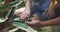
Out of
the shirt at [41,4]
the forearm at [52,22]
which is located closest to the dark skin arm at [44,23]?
the forearm at [52,22]

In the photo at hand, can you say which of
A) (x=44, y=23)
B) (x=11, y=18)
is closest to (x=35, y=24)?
(x=44, y=23)

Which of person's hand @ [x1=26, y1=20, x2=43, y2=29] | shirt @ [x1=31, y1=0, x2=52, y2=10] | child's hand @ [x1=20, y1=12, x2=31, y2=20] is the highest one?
shirt @ [x1=31, y1=0, x2=52, y2=10]

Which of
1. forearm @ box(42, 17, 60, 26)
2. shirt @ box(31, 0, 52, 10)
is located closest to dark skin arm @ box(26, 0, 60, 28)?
forearm @ box(42, 17, 60, 26)

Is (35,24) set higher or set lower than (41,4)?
lower

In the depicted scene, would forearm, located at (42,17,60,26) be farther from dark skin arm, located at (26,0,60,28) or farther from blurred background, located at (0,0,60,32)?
blurred background, located at (0,0,60,32)

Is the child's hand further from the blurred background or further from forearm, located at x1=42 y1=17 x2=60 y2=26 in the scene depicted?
forearm, located at x1=42 y1=17 x2=60 y2=26

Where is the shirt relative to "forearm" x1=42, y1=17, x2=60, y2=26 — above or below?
above

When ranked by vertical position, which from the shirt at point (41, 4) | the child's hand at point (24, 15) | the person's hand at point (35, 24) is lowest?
the person's hand at point (35, 24)

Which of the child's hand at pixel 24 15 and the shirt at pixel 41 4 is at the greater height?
the shirt at pixel 41 4

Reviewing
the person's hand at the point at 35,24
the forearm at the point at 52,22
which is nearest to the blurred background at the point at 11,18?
the person's hand at the point at 35,24

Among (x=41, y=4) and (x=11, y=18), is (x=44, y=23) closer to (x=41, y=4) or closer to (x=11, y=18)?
(x=41, y=4)

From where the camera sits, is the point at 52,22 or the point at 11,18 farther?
the point at 11,18

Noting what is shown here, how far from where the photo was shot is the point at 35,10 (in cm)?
139

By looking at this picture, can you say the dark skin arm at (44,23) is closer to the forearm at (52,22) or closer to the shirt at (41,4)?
the forearm at (52,22)
